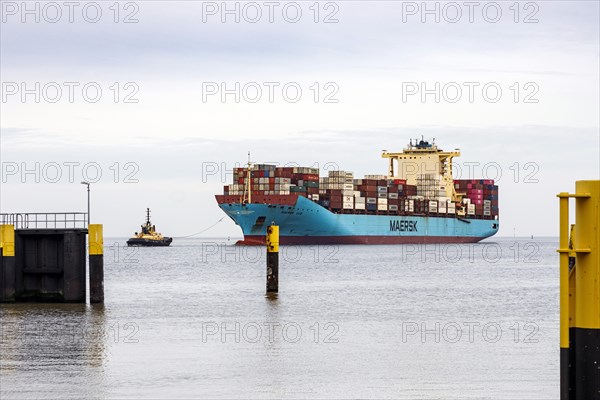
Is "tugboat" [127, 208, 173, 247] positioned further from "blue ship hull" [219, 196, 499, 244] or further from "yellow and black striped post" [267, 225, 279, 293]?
"yellow and black striped post" [267, 225, 279, 293]

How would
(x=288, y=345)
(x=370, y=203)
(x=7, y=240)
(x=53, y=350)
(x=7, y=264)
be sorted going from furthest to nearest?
(x=370, y=203) < (x=7, y=264) < (x=7, y=240) < (x=288, y=345) < (x=53, y=350)

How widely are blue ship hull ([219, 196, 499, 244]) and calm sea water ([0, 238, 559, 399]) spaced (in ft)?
175

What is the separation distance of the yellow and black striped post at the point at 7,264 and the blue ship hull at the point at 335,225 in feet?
205

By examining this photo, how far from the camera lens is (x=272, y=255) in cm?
3741

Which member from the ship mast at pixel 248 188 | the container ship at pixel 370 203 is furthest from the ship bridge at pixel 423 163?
the ship mast at pixel 248 188

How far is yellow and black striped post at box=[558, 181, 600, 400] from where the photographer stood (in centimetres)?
877

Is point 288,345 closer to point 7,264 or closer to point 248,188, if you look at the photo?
point 7,264

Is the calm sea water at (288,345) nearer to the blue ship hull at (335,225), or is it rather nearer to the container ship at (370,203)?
the blue ship hull at (335,225)

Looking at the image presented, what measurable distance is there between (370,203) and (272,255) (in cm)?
8243

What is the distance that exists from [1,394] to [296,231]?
9637cm

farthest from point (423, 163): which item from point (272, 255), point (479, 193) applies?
point (272, 255)

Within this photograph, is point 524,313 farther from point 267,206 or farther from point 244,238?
point 244,238

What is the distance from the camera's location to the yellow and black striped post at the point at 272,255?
36.4 metres

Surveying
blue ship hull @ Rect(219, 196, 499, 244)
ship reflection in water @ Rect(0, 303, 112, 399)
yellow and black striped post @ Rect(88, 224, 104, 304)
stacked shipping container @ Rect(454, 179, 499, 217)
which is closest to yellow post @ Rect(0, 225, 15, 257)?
ship reflection in water @ Rect(0, 303, 112, 399)
